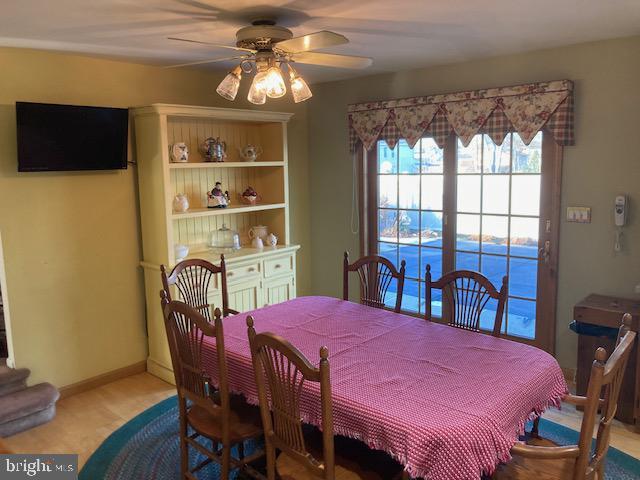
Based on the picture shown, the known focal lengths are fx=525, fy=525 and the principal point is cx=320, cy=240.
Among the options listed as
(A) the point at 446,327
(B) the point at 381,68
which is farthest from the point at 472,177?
(A) the point at 446,327

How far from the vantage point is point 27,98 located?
3377 mm

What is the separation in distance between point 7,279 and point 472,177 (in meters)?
3.40

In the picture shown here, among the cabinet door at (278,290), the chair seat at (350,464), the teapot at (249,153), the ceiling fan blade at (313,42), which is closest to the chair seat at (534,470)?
the chair seat at (350,464)

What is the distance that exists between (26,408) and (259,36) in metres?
2.65

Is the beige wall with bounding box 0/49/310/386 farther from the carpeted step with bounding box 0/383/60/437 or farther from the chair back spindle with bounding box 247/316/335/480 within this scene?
the chair back spindle with bounding box 247/316/335/480

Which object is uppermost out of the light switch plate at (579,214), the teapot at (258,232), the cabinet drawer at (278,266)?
the light switch plate at (579,214)

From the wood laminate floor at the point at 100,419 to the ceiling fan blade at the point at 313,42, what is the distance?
8.13ft

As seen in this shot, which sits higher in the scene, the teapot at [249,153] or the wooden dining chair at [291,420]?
the teapot at [249,153]

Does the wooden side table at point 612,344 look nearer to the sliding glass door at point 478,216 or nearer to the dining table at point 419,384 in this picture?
the sliding glass door at point 478,216

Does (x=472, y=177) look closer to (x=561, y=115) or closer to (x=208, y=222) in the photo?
(x=561, y=115)

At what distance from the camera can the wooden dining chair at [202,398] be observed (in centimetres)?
229

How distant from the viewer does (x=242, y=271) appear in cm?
413

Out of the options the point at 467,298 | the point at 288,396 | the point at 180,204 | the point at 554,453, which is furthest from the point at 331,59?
the point at 554,453

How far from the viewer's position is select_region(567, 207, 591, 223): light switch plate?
141 inches
